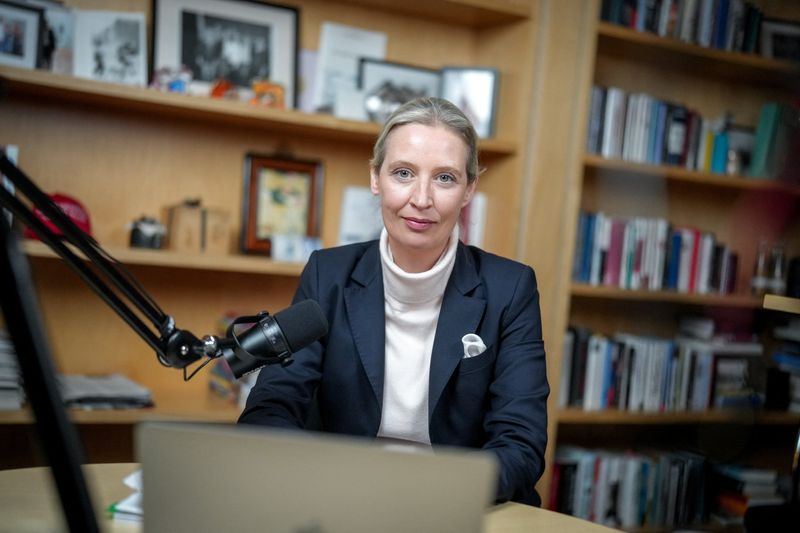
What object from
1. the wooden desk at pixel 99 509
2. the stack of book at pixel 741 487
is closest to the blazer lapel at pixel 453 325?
the wooden desk at pixel 99 509

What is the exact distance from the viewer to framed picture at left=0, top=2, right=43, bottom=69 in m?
2.28

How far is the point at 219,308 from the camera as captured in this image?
9.12 feet

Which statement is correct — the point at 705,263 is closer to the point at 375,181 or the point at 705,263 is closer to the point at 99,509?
the point at 375,181

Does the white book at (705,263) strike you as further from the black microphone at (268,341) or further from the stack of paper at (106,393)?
the black microphone at (268,341)

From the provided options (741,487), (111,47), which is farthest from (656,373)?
(111,47)

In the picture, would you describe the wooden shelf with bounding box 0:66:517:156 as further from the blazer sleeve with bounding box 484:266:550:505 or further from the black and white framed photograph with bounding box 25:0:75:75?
the blazer sleeve with bounding box 484:266:550:505

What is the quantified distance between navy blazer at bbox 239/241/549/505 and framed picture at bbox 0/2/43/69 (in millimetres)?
1122

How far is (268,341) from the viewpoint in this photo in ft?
3.02

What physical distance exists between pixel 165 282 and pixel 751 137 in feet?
7.49

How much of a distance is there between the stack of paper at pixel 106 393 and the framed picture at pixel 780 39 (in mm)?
2578

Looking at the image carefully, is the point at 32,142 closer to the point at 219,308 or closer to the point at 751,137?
the point at 219,308

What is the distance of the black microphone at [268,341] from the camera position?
2.97 feet

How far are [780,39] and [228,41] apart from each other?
2.10 m

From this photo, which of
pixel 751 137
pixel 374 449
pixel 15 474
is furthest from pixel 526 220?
pixel 374 449
